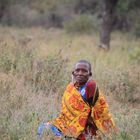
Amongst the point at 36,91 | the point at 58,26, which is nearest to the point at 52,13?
the point at 58,26

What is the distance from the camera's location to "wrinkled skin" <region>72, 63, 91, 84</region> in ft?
15.0

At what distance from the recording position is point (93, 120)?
4.56m

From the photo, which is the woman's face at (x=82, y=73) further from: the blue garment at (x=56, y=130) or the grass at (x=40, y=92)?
the grass at (x=40, y=92)

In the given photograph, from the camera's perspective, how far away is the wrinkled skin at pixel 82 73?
4.58 metres

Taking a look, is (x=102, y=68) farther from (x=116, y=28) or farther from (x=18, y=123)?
(x=116, y=28)

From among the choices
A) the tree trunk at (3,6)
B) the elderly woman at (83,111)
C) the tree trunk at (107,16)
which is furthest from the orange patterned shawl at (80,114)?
the tree trunk at (3,6)

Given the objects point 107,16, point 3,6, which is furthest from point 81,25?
point 107,16

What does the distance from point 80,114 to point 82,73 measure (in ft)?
1.50

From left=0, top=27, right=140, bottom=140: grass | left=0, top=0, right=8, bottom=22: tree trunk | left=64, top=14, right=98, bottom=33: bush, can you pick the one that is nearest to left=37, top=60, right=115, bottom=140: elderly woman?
left=0, top=27, right=140, bottom=140: grass

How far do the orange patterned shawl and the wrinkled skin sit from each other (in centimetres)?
12

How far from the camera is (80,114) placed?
450 centimetres

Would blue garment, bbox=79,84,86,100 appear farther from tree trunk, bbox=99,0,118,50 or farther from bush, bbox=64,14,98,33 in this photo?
bush, bbox=64,14,98,33

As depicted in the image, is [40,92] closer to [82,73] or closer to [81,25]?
[82,73]

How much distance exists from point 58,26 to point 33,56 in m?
20.9
